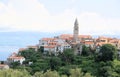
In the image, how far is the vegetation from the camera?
43844mm

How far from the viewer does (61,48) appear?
183ft

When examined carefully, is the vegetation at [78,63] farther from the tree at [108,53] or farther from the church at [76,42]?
the church at [76,42]

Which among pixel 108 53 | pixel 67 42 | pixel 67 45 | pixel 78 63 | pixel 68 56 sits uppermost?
pixel 67 42

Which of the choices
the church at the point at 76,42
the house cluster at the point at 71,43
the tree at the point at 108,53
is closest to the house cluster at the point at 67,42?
the house cluster at the point at 71,43

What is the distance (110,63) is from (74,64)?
470 cm

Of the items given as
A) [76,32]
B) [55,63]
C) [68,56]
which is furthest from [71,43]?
[55,63]

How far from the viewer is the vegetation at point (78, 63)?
43.8 metres

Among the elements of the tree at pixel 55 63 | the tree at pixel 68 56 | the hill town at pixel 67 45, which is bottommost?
the tree at pixel 55 63

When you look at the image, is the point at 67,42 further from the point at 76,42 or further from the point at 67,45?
the point at 76,42

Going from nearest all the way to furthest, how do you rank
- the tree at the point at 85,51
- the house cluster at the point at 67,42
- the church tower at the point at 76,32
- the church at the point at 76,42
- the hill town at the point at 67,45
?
the tree at the point at 85,51
the hill town at the point at 67,45
the church at the point at 76,42
the house cluster at the point at 67,42
the church tower at the point at 76,32

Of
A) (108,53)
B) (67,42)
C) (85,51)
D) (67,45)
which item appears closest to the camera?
(108,53)

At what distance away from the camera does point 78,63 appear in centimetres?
4925

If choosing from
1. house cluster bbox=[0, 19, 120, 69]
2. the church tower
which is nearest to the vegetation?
house cluster bbox=[0, 19, 120, 69]

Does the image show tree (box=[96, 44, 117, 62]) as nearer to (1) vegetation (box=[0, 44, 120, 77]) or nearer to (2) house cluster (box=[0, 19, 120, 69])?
(1) vegetation (box=[0, 44, 120, 77])
